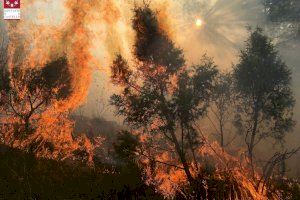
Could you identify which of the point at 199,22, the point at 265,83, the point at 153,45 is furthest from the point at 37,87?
the point at 199,22

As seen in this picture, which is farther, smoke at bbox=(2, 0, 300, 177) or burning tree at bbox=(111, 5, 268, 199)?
smoke at bbox=(2, 0, 300, 177)

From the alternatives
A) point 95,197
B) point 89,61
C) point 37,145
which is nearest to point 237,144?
point 89,61

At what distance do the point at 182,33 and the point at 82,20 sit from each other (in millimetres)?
38476

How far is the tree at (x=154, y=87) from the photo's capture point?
655 inches

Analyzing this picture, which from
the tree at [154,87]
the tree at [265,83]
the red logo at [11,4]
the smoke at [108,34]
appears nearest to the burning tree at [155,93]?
the tree at [154,87]

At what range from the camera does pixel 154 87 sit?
17.1 metres

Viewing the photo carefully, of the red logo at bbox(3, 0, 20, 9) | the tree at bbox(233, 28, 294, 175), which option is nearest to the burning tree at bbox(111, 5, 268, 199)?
the red logo at bbox(3, 0, 20, 9)

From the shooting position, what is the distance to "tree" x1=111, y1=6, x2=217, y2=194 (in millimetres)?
16641

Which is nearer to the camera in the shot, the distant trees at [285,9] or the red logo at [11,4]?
the red logo at [11,4]

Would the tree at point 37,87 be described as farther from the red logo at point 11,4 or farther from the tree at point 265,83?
the tree at point 265,83

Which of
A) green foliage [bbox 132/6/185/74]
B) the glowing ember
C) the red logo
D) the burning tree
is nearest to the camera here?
the red logo

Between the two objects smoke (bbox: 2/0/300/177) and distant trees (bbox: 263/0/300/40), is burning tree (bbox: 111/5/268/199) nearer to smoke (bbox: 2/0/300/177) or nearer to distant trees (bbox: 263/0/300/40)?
smoke (bbox: 2/0/300/177)

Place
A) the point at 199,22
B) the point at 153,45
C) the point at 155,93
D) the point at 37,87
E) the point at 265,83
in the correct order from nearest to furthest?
the point at 155,93 → the point at 153,45 → the point at 37,87 → the point at 265,83 → the point at 199,22

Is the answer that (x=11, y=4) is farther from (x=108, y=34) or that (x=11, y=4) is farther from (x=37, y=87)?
(x=37, y=87)
